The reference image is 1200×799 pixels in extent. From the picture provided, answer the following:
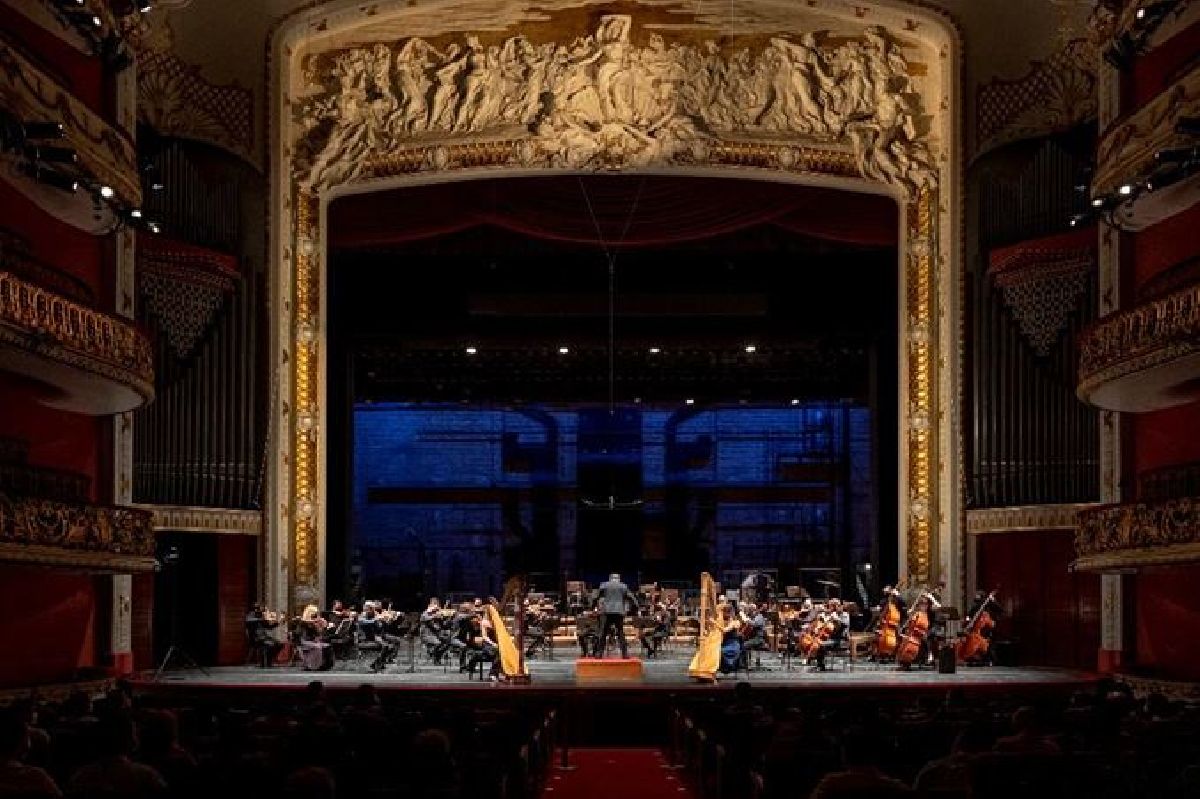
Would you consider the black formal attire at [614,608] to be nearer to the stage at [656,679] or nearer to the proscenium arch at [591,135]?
the stage at [656,679]

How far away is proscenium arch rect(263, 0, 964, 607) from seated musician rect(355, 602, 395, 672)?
3.21 m

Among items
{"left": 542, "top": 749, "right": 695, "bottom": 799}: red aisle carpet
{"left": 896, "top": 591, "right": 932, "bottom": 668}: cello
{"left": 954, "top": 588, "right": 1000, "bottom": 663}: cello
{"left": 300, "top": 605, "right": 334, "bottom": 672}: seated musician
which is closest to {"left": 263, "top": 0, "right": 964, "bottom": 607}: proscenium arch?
{"left": 300, "top": 605, "right": 334, "bottom": 672}: seated musician

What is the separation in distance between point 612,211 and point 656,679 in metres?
8.78

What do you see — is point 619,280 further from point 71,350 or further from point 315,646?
point 71,350

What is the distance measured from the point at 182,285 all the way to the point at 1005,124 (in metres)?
11.9

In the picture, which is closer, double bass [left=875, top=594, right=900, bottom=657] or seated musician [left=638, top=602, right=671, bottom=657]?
double bass [left=875, top=594, right=900, bottom=657]

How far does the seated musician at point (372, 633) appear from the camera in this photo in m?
21.4

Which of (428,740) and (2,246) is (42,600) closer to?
(2,246)

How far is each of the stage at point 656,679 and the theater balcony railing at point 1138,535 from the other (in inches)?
60.0

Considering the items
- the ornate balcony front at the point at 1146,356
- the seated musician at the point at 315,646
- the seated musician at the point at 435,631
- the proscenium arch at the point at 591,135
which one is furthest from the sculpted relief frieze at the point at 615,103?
the seated musician at the point at 435,631

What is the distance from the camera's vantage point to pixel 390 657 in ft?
73.0

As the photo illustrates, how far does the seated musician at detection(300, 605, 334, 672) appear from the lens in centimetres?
2253

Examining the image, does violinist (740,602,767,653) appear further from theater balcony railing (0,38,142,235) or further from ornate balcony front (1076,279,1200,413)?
theater balcony railing (0,38,142,235)

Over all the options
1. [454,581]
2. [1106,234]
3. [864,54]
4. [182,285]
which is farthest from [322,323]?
[454,581]
